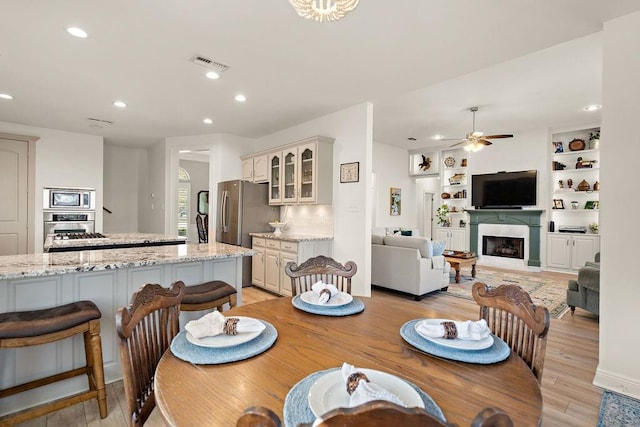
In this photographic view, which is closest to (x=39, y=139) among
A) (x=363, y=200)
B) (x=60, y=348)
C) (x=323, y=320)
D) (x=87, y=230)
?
(x=87, y=230)

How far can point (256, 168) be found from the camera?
5609mm

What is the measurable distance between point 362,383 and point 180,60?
327 cm

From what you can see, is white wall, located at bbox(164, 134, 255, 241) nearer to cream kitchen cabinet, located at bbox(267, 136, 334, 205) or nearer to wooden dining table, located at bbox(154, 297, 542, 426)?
cream kitchen cabinet, located at bbox(267, 136, 334, 205)

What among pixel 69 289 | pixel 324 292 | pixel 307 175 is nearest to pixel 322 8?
pixel 324 292

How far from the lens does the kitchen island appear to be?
1902 mm

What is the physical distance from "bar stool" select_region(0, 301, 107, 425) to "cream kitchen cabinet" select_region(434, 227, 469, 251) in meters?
7.62

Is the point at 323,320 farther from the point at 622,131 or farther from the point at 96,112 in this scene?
the point at 96,112

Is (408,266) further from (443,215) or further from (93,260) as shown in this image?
(443,215)

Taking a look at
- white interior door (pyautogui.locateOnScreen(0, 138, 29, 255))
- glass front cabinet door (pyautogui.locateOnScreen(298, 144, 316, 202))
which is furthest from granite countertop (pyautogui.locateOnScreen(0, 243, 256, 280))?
white interior door (pyautogui.locateOnScreen(0, 138, 29, 255))

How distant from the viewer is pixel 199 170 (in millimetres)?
9414

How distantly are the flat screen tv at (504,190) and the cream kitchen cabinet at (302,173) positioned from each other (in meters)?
4.60

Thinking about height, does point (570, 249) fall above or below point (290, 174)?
below

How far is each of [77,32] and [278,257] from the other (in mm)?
3258

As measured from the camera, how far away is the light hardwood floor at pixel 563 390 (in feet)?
6.21
